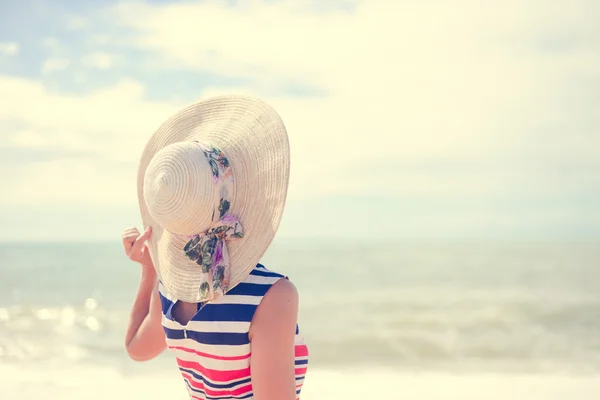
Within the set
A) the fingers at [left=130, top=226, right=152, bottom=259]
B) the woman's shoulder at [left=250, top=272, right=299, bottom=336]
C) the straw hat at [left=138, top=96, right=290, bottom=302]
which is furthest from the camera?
the fingers at [left=130, top=226, right=152, bottom=259]

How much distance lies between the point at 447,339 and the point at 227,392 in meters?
11.4

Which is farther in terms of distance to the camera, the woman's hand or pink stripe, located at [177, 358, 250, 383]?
the woman's hand

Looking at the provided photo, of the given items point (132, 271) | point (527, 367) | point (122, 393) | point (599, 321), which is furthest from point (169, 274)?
point (132, 271)

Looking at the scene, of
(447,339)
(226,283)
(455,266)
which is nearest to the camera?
(226,283)

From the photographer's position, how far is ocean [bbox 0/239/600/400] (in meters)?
7.30

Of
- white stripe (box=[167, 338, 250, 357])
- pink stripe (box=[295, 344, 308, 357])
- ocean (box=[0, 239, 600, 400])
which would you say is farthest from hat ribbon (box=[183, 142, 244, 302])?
ocean (box=[0, 239, 600, 400])

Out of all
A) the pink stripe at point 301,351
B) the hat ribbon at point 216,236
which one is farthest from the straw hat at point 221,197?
the pink stripe at point 301,351

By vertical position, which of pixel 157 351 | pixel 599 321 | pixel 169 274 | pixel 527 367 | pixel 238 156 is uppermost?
pixel 599 321

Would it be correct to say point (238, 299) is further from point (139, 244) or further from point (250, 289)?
point (139, 244)

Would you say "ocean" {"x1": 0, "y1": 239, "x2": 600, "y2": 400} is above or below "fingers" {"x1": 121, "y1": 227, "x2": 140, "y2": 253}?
above

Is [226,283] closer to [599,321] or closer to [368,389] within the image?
[368,389]

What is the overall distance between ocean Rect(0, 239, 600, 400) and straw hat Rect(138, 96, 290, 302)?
17.0 feet

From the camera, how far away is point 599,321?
1455 centimetres

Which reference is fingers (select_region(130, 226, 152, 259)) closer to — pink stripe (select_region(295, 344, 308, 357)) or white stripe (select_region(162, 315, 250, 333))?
white stripe (select_region(162, 315, 250, 333))
